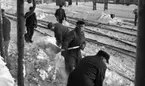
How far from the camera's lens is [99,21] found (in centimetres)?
2148

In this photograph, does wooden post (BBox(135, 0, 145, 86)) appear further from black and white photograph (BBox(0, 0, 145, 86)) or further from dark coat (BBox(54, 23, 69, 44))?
dark coat (BBox(54, 23, 69, 44))

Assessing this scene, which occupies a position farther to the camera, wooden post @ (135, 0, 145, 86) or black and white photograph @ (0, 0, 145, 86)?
black and white photograph @ (0, 0, 145, 86)

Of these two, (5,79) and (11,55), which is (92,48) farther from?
(5,79)

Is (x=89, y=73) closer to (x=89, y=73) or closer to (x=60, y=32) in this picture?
(x=89, y=73)

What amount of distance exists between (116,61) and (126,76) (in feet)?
6.64

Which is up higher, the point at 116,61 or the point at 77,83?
the point at 77,83

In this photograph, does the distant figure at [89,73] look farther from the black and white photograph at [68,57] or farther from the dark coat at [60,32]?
the dark coat at [60,32]

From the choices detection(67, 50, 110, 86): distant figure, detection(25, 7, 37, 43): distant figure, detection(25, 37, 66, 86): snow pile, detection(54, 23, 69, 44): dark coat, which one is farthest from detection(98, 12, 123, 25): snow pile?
detection(67, 50, 110, 86): distant figure

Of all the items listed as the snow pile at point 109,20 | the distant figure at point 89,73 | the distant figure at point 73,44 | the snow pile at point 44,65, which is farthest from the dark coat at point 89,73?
the snow pile at point 109,20

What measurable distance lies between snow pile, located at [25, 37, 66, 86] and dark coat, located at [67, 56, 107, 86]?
3.93m

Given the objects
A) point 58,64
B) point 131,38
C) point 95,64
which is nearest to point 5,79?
point 95,64

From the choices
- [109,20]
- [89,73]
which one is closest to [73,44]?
[89,73]

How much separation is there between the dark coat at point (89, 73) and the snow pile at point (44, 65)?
393 centimetres

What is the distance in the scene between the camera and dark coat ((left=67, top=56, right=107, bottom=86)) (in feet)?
13.3
